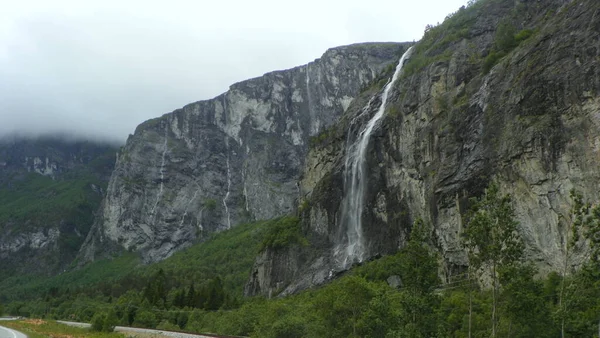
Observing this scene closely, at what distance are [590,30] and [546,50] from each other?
3767 millimetres

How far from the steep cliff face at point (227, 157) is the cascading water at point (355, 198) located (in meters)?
89.4

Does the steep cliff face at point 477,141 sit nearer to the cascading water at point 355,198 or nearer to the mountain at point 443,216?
the mountain at point 443,216

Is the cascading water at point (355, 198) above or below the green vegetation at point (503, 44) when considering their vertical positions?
below

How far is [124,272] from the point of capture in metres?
157

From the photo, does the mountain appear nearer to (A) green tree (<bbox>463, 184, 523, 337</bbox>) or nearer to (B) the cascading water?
(A) green tree (<bbox>463, 184, 523, 337</bbox>)

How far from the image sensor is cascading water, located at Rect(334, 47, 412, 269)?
65.9 metres

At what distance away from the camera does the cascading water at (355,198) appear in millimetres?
65875

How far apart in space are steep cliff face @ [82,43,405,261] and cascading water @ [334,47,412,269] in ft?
293

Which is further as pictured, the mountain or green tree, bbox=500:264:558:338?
the mountain

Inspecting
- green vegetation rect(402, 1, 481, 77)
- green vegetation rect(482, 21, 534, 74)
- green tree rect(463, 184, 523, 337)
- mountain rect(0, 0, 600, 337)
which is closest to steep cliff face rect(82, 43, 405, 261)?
mountain rect(0, 0, 600, 337)

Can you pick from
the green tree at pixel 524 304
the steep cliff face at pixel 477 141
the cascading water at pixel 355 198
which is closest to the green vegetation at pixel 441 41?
the steep cliff face at pixel 477 141

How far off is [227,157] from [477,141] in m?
144

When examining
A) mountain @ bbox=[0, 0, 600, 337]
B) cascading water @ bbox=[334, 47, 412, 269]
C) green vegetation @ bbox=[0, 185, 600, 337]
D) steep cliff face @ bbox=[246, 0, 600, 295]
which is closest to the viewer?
green vegetation @ bbox=[0, 185, 600, 337]

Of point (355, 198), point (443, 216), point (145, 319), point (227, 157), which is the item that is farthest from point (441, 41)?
point (227, 157)
